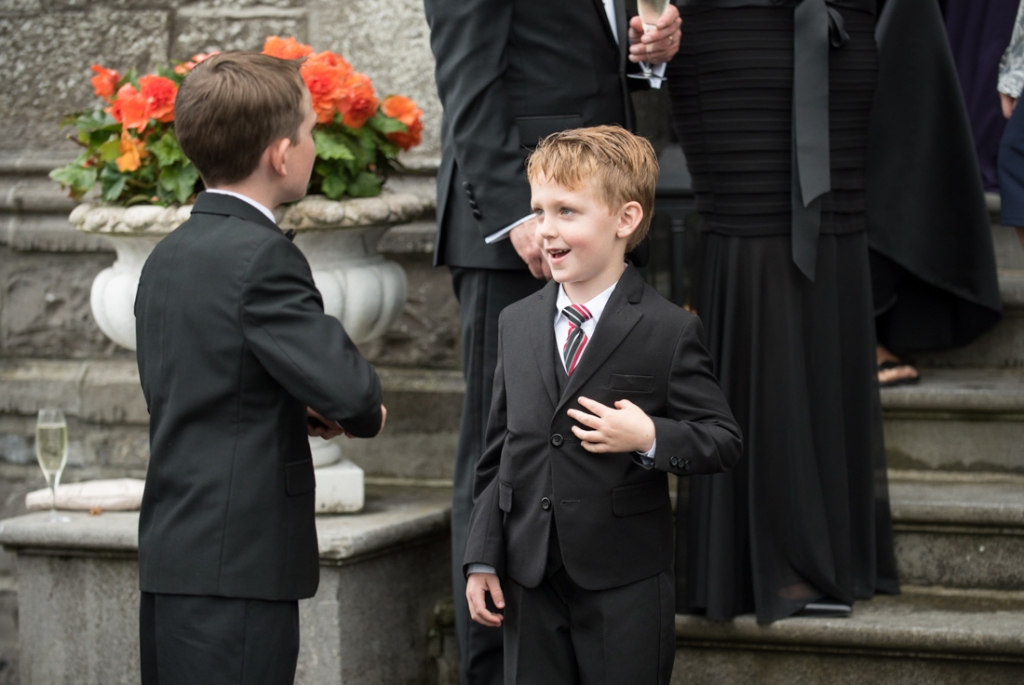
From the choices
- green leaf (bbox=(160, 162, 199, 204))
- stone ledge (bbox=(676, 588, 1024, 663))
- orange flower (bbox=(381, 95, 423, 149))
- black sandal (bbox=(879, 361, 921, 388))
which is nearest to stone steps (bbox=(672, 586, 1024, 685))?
stone ledge (bbox=(676, 588, 1024, 663))

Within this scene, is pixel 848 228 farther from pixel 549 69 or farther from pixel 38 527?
pixel 38 527

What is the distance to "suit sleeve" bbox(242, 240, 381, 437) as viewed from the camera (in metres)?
1.89

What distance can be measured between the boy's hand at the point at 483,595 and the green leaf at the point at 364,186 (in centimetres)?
133

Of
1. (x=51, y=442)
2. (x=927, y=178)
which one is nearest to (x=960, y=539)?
(x=927, y=178)

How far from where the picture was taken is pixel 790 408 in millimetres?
2787

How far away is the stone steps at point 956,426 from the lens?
3260mm

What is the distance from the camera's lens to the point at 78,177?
10.4ft

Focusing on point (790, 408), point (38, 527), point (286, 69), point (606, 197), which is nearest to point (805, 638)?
point (790, 408)

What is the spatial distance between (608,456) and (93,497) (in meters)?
1.79

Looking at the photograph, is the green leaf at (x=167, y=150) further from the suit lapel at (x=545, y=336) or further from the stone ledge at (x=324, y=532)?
the suit lapel at (x=545, y=336)

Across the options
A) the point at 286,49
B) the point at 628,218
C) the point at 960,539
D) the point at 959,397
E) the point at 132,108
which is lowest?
the point at 960,539

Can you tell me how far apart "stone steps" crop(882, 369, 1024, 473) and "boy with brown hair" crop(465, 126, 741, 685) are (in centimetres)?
148

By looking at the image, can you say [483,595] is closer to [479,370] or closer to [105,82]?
[479,370]

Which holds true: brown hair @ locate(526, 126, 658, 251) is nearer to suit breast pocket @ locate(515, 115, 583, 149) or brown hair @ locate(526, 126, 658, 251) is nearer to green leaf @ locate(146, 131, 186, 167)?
suit breast pocket @ locate(515, 115, 583, 149)
